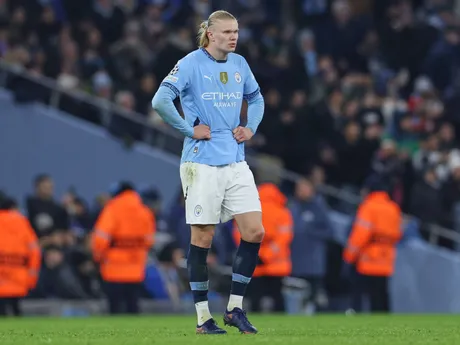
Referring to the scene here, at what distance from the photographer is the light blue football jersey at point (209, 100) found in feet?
35.8

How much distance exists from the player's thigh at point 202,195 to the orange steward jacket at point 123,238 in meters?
Answer: 8.00

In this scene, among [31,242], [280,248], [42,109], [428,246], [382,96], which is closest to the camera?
[31,242]

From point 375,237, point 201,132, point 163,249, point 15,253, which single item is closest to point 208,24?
point 201,132

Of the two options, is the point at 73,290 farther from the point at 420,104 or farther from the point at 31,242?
the point at 420,104

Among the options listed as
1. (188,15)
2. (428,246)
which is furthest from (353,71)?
(428,246)

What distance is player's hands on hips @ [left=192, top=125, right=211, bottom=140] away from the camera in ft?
35.6

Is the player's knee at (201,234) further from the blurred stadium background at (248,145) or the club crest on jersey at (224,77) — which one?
the blurred stadium background at (248,145)

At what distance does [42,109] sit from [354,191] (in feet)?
17.7

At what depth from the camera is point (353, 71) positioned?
88.1ft

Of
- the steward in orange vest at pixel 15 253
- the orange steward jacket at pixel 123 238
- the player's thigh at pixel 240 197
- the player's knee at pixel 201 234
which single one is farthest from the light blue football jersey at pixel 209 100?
the orange steward jacket at pixel 123 238

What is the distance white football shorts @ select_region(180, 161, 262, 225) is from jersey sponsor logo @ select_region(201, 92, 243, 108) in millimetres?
465

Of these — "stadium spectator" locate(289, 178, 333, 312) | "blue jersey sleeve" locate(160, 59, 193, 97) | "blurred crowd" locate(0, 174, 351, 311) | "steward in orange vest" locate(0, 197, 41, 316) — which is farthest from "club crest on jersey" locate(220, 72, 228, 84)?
"stadium spectator" locate(289, 178, 333, 312)

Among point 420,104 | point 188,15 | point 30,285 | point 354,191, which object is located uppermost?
point 188,15

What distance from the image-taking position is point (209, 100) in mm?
10922
